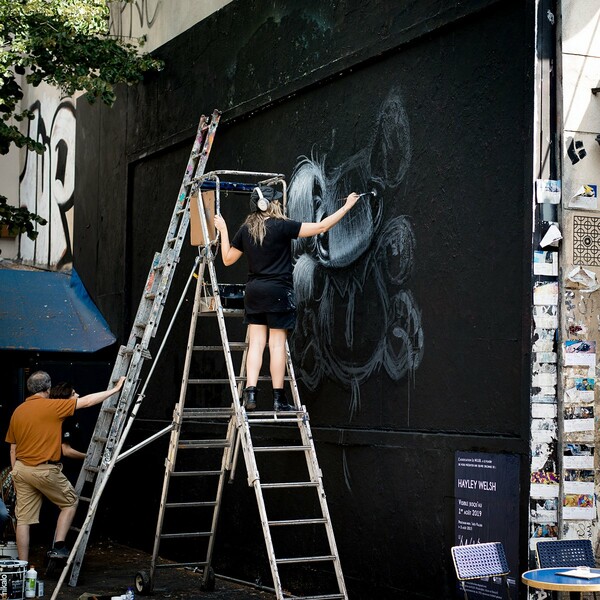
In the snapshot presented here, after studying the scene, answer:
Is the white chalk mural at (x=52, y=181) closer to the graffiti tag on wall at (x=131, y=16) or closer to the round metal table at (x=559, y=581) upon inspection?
the graffiti tag on wall at (x=131, y=16)

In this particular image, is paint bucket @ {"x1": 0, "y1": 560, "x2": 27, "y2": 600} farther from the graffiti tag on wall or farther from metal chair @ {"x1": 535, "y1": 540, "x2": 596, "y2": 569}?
the graffiti tag on wall

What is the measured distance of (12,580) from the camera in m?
8.28

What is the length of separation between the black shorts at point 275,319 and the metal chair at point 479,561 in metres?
2.36

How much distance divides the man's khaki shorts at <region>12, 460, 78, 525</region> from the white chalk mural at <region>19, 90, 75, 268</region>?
17.7 ft

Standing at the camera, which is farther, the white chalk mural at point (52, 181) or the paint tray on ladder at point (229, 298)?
the white chalk mural at point (52, 181)

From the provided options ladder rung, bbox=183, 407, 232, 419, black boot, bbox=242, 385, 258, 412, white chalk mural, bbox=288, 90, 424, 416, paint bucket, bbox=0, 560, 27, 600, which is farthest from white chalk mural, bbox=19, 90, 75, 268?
black boot, bbox=242, 385, 258, 412

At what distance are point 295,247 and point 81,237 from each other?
5559 mm


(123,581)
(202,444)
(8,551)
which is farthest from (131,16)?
(123,581)

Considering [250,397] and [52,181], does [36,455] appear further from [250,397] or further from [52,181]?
[52,181]

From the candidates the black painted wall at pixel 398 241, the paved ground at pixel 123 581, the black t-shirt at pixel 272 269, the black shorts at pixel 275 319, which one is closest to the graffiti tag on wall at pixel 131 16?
the black painted wall at pixel 398 241

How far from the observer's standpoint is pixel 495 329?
22.6 ft

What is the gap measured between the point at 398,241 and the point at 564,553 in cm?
284

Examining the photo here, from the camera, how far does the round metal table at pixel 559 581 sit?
543cm

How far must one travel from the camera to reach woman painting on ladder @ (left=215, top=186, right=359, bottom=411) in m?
7.75
